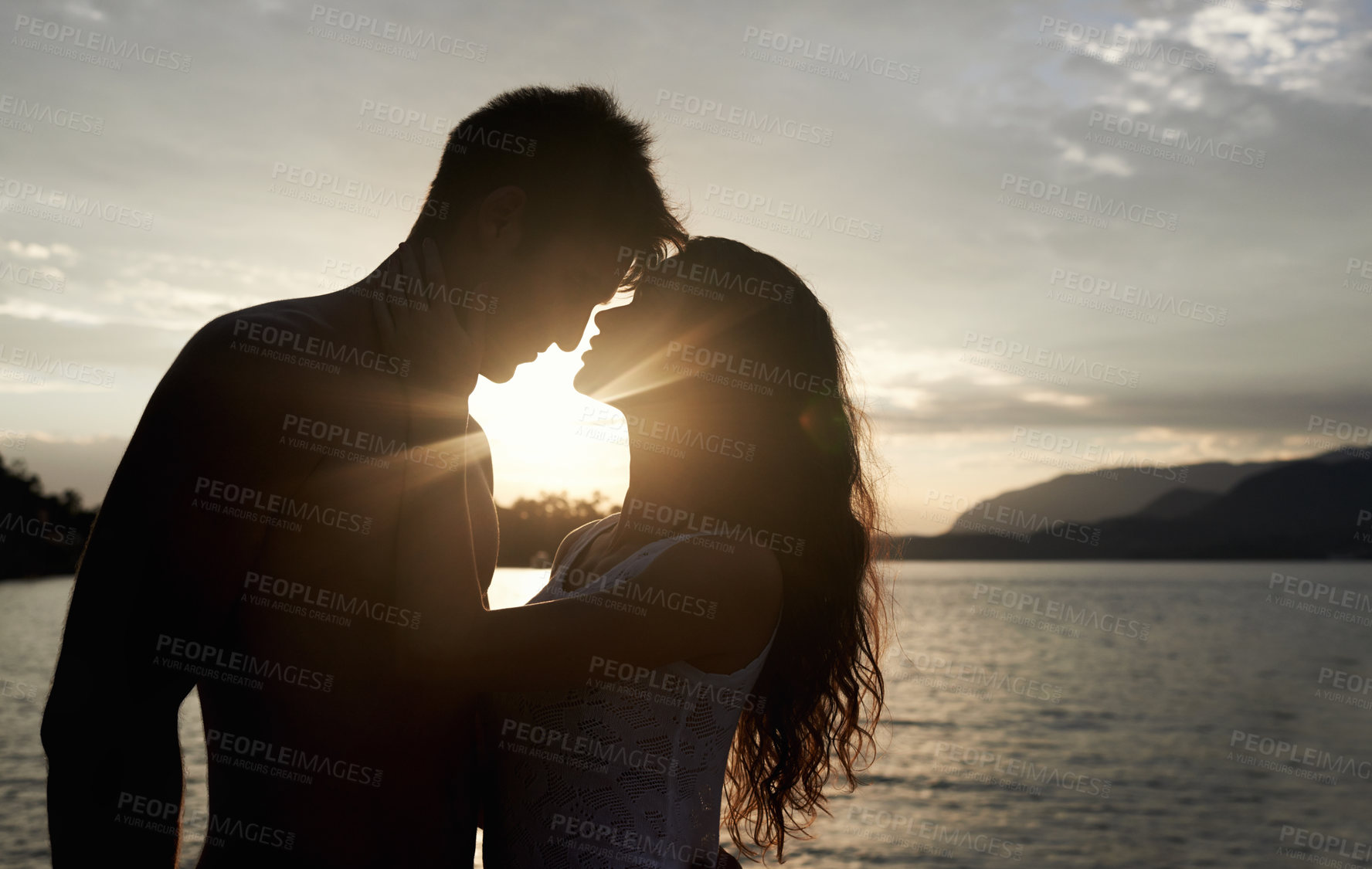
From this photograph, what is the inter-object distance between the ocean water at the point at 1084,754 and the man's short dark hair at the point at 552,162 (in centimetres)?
227

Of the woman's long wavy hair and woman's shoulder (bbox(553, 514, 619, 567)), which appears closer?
the woman's long wavy hair

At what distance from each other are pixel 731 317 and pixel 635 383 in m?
0.46

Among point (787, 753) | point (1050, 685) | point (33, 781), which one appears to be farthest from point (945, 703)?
point (787, 753)

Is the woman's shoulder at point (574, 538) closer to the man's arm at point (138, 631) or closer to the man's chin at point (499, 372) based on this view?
the man's chin at point (499, 372)

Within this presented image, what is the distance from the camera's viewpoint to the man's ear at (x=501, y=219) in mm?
2326

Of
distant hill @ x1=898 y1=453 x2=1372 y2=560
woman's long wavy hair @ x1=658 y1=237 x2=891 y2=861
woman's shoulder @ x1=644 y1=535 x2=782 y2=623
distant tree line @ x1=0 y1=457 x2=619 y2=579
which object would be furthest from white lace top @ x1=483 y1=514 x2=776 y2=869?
distant hill @ x1=898 y1=453 x2=1372 y2=560

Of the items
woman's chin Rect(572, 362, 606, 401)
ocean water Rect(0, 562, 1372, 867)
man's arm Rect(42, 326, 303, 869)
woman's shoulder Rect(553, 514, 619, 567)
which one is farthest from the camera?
ocean water Rect(0, 562, 1372, 867)

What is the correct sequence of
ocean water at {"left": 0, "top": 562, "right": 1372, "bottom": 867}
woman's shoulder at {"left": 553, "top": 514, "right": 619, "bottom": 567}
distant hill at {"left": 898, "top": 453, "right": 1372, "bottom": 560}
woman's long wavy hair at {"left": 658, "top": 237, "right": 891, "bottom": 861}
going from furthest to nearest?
distant hill at {"left": 898, "top": 453, "right": 1372, "bottom": 560} → ocean water at {"left": 0, "top": 562, "right": 1372, "bottom": 867} → woman's shoulder at {"left": 553, "top": 514, "right": 619, "bottom": 567} → woman's long wavy hair at {"left": 658, "top": 237, "right": 891, "bottom": 861}

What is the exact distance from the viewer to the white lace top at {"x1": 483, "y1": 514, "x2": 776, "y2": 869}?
96.5 inches

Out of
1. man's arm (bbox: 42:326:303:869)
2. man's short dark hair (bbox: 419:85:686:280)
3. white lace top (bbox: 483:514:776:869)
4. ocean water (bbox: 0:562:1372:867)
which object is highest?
man's short dark hair (bbox: 419:85:686:280)

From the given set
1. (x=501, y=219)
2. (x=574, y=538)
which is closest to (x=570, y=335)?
(x=501, y=219)

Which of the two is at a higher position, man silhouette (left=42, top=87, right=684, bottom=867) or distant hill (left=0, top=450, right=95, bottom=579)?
man silhouette (left=42, top=87, right=684, bottom=867)

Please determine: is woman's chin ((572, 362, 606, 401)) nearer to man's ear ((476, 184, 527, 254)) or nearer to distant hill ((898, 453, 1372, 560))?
man's ear ((476, 184, 527, 254))

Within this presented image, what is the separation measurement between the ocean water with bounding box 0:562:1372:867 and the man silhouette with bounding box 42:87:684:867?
2.38m
